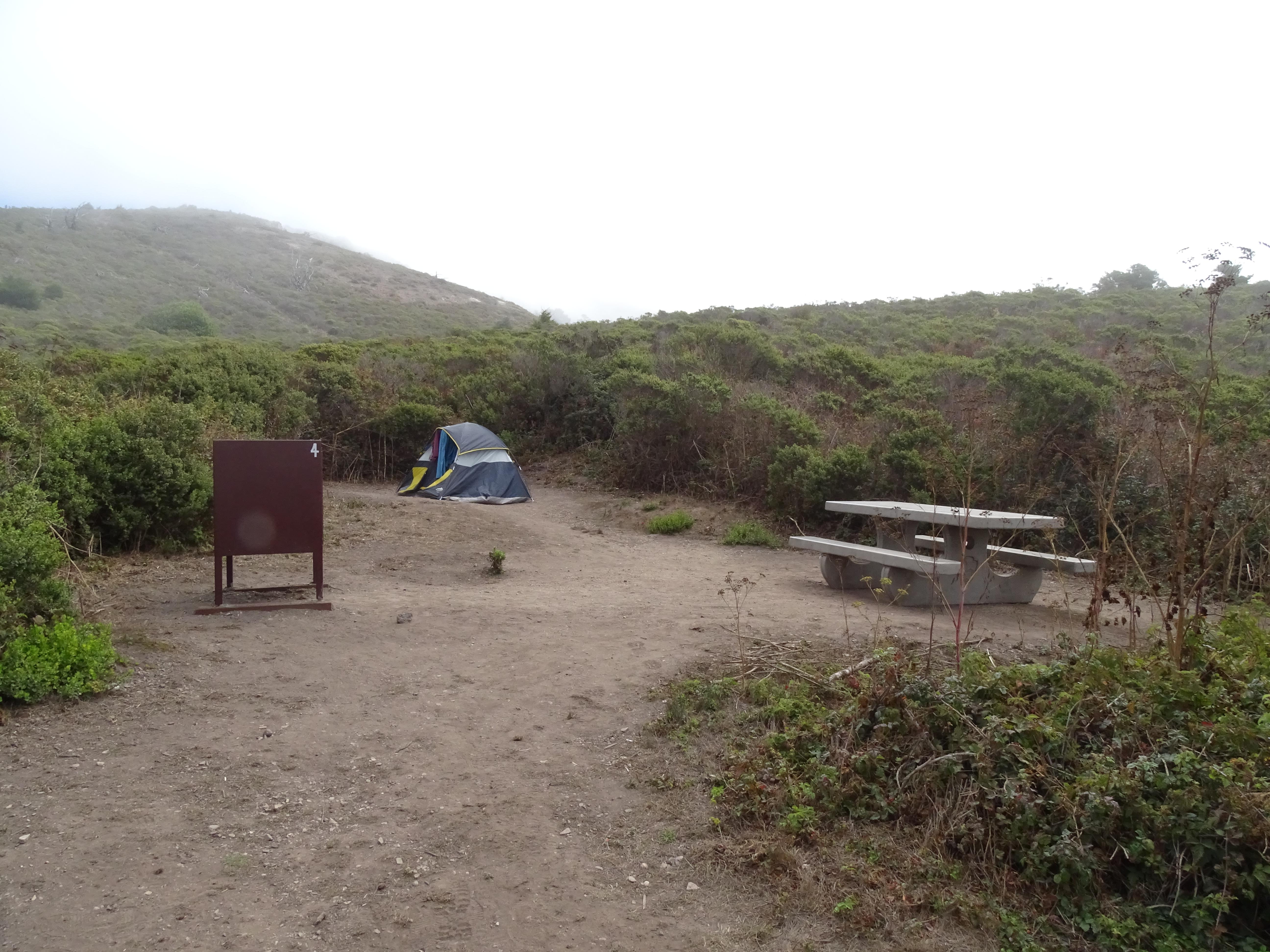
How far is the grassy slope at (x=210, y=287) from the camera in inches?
1727

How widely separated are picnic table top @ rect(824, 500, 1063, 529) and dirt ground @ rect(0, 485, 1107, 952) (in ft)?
2.47

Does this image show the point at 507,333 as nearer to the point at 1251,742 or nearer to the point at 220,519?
the point at 220,519

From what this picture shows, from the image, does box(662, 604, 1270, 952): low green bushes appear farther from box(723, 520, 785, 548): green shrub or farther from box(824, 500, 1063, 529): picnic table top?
box(723, 520, 785, 548): green shrub

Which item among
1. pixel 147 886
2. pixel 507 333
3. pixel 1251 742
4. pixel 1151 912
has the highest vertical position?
pixel 507 333

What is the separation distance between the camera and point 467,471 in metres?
16.4

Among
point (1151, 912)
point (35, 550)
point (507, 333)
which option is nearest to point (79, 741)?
point (35, 550)

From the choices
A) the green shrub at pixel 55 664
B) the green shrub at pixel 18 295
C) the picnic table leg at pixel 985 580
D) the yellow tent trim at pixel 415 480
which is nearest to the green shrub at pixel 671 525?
the picnic table leg at pixel 985 580

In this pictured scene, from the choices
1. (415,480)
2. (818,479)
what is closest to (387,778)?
(818,479)

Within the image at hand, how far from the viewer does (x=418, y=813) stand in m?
3.87

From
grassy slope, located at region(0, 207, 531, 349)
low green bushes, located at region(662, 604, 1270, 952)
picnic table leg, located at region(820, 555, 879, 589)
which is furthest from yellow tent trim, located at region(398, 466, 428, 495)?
grassy slope, located at region(0, 207, 531, 349)

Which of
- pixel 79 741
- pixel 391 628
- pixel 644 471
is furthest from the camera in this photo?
pixel 644 471

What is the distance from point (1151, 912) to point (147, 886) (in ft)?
10.8

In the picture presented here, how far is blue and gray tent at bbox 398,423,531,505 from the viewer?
1627cm

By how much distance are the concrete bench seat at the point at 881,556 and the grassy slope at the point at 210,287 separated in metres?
28.6
